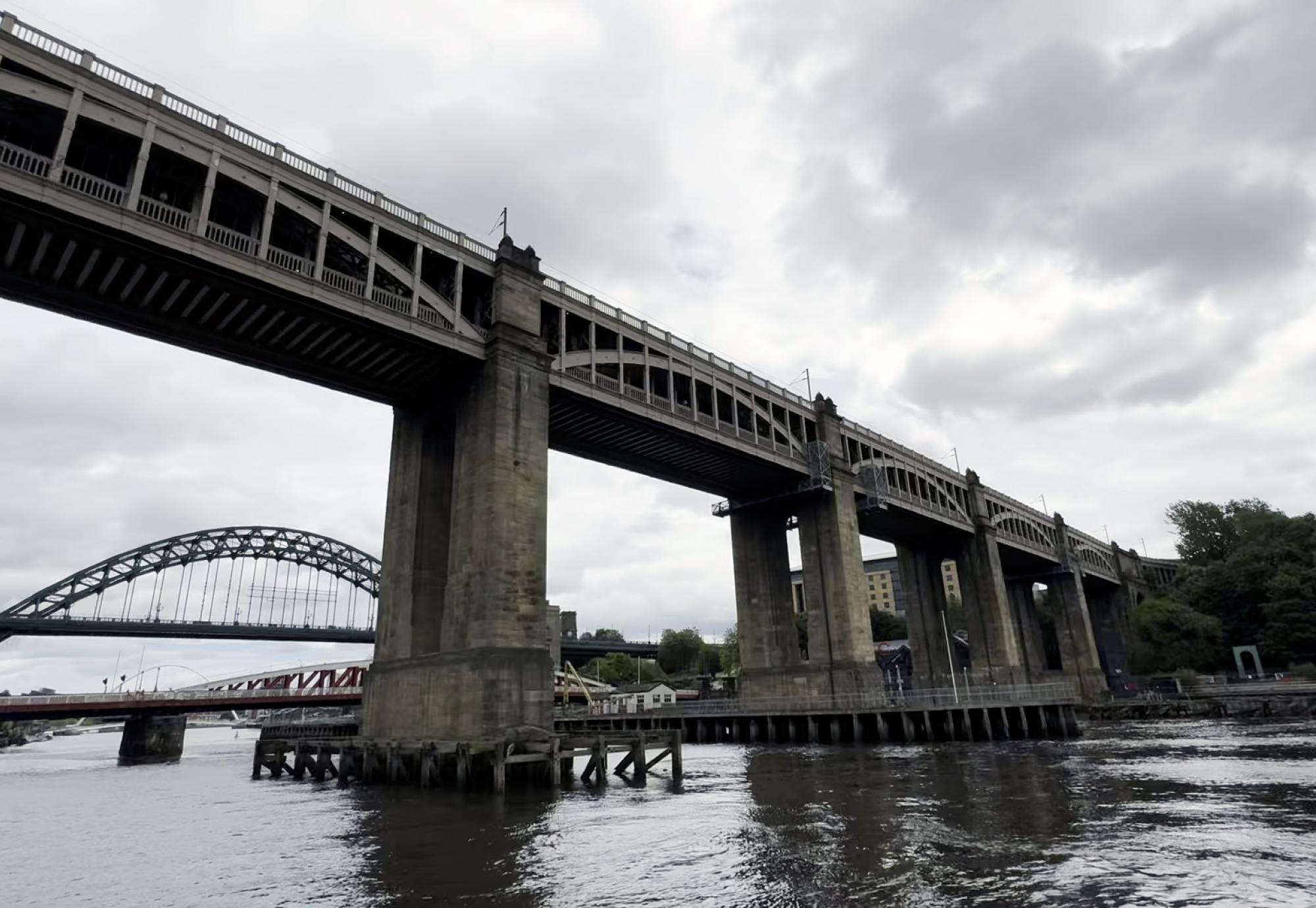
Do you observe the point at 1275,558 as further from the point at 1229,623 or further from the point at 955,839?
the point at 955,839

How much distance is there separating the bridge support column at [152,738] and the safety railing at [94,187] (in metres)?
66.2

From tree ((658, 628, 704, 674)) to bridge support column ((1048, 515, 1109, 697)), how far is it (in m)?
84.3

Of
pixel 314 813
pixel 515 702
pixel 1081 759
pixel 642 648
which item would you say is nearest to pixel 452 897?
pixel 314 813

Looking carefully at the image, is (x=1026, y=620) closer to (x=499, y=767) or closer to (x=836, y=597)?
(x=836, y=597)

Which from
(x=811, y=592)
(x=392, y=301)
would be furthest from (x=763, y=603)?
(x=392, y=301)

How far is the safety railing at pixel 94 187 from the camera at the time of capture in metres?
25.9

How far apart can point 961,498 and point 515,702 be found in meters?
66.6

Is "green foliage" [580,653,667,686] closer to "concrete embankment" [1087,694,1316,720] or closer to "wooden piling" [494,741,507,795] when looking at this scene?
"concrete embankment" [1087,694,1316,720]

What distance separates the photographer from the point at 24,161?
1053 inches

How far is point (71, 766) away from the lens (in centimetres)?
6788

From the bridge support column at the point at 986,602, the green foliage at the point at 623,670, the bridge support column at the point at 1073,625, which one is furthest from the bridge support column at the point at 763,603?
the green foliage at the point at 623,670

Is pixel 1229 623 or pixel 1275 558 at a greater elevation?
pixel 1275 558

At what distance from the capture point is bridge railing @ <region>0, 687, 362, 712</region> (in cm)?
6912

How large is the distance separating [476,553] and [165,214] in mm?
18599
